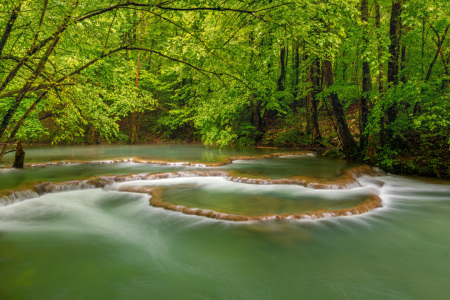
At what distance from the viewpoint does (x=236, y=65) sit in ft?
16.3

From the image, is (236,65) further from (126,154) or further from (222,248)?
(126,154)

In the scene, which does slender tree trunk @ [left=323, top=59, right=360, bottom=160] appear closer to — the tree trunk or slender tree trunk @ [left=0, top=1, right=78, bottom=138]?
slender tree trunk @ [left=0, top=1, right=78, bottom=138]

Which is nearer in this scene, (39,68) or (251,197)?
(39,68)

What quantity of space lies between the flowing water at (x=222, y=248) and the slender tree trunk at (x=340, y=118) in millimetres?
5298

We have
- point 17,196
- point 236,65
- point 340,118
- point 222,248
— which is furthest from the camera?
point 340,118

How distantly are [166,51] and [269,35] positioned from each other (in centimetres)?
183

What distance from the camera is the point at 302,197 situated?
26.7ft

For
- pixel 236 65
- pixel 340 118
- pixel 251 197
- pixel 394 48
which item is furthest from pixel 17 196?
pixel 394 48

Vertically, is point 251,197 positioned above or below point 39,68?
below

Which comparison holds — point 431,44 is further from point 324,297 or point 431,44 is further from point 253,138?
point 324,297

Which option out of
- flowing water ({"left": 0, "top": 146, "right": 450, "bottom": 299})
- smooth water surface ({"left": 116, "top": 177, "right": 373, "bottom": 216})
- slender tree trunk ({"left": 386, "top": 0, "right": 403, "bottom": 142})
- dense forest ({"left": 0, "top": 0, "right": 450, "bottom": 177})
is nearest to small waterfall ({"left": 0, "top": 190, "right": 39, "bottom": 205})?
flowing water ({"left": 0, "top": 146, "right": 450, "bottom": 299})

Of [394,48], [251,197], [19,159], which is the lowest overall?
[251,197]

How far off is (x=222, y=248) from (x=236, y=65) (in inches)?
123

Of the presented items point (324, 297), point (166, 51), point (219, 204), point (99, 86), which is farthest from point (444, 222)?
point (99, 86)
